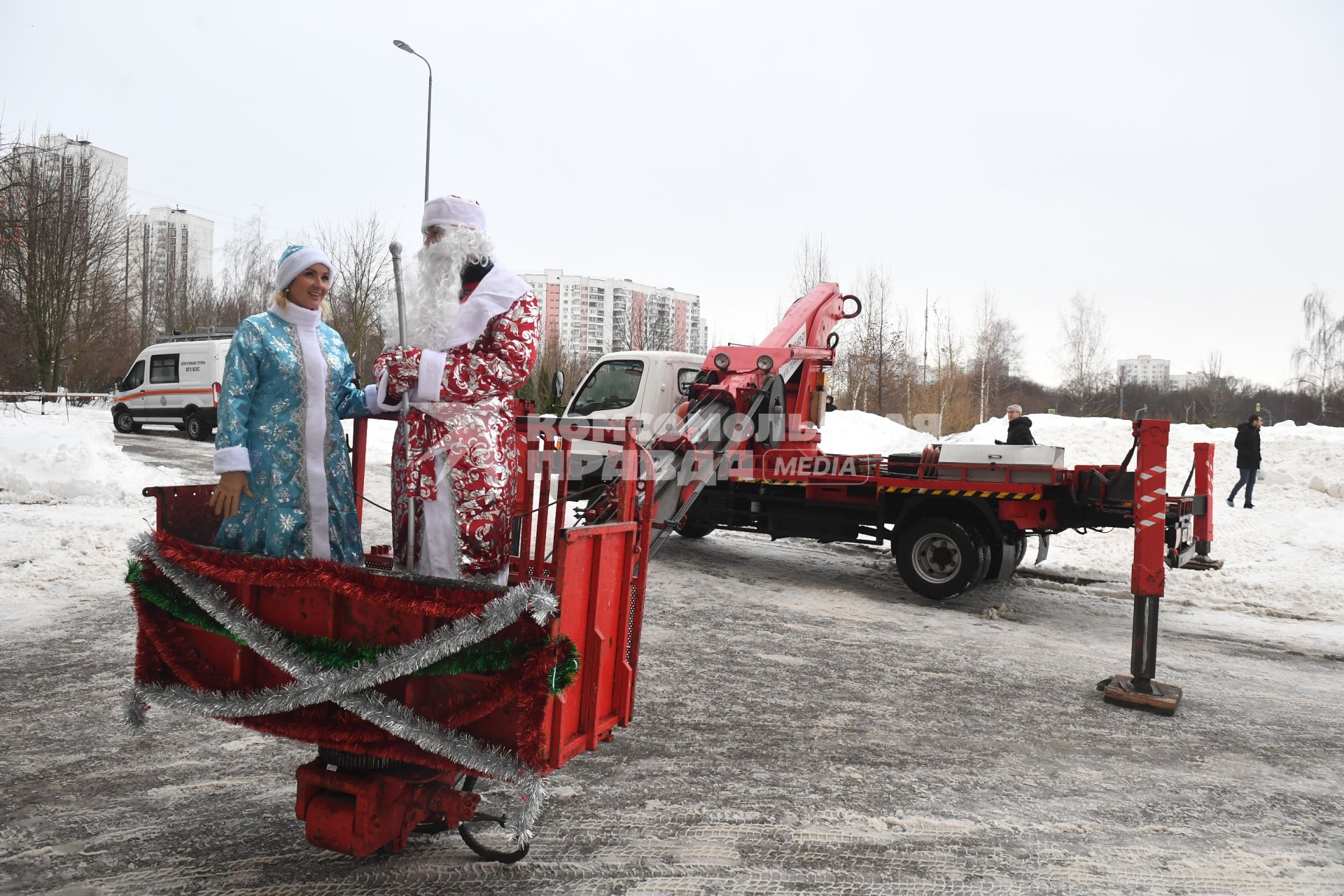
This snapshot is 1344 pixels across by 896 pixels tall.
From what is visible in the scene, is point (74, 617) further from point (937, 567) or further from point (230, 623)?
point (937, 567)

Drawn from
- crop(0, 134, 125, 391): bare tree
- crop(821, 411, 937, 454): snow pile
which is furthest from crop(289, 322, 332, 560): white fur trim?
crop(0, 134, 125, 391): bare tree

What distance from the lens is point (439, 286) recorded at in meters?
2.90

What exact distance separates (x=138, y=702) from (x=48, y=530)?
668 centimetres

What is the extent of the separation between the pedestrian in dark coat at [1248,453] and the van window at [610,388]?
9.60 m

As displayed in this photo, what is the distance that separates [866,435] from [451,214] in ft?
59.8

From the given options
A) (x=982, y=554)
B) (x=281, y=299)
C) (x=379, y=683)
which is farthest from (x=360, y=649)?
(x=982, y=554)

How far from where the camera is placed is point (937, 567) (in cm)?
816

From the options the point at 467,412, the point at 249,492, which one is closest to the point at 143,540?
the point at 249,492

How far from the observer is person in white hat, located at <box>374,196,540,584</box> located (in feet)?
9.07

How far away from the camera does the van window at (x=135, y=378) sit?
848 inches

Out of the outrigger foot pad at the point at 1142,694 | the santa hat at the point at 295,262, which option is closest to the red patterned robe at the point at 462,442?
the santa hat at the point at 295,262

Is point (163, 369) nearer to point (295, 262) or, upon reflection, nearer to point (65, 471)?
point (65, 471)

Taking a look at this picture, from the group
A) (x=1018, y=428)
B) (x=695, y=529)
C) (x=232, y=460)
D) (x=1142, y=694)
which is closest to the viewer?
(x=232, y=460)

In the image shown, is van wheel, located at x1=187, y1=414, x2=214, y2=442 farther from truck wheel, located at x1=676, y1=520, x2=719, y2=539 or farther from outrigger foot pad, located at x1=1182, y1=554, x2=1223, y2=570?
outrigger foot pad, located at x1=1182, y1=554, x2=1223, y2=570
